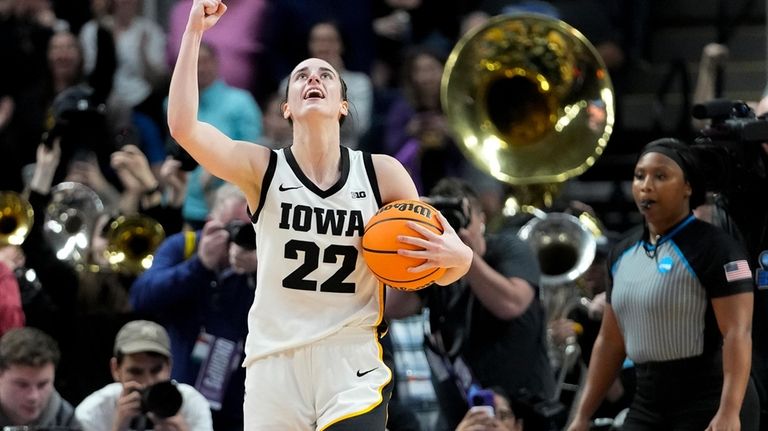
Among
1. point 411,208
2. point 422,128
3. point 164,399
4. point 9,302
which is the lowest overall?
point 164,399

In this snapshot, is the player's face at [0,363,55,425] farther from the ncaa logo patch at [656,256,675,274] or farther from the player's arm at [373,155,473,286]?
the ncaa logo patch at [656,256,675,274]

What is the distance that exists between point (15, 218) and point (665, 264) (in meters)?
4.13

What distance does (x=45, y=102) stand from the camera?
9953mm

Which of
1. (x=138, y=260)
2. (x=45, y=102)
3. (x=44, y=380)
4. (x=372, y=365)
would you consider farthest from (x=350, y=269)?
(x=45, y=102)

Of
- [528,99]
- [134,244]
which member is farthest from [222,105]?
[528,99]

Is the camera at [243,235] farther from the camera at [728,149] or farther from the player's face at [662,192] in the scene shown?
the camera at [728,149]

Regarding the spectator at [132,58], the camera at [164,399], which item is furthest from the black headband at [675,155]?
the spectator at [132,58]

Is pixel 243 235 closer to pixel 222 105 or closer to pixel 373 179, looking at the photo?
pixel 373 179

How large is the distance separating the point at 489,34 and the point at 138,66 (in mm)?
2735

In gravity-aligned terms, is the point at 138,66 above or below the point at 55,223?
above

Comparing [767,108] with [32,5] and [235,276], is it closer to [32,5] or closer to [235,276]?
[235,276]

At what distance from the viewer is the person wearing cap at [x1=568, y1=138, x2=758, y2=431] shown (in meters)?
5.51

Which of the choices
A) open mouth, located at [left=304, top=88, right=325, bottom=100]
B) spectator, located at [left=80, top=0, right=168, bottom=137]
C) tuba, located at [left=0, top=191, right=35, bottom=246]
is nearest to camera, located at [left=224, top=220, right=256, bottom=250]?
open mouth, located at [left=304, top=88, right=325, bottom=100]

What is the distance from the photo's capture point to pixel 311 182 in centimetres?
496
